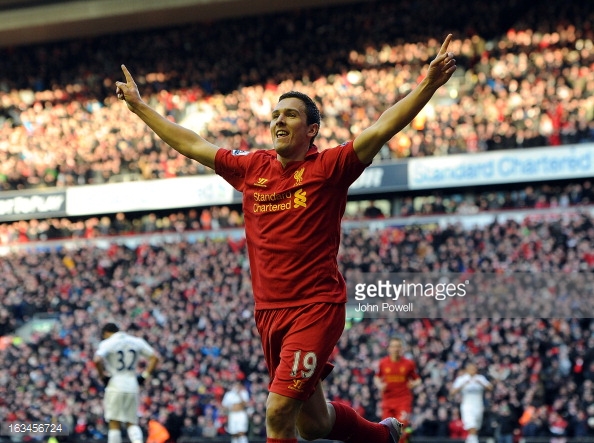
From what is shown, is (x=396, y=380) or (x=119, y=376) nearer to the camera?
(x=119, y=376)

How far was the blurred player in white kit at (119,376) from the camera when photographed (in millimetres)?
11930

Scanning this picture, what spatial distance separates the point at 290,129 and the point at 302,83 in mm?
27023

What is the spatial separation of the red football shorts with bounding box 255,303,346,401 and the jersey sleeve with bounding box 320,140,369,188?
72 centimetres

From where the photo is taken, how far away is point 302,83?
3241 centimetres

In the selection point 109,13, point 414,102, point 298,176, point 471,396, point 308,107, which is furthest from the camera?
point 109,13

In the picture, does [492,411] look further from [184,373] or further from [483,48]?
[483,48]

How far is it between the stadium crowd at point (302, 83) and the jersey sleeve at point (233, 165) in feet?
72.9

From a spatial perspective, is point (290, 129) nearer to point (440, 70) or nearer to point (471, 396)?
point (440, 70)

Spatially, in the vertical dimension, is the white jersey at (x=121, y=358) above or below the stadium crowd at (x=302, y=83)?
below

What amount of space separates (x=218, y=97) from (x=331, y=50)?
4.15 m

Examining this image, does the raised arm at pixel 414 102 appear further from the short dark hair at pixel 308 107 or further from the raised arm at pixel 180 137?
the raised arm at pixel 180 137

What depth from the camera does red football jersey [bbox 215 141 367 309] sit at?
555 centimetres

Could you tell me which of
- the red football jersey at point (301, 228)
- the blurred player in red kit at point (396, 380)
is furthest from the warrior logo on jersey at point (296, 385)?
the blurred player in red kit at point (396, 380)

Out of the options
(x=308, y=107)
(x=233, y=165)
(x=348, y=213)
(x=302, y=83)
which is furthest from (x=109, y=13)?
(x=308, y=107)
